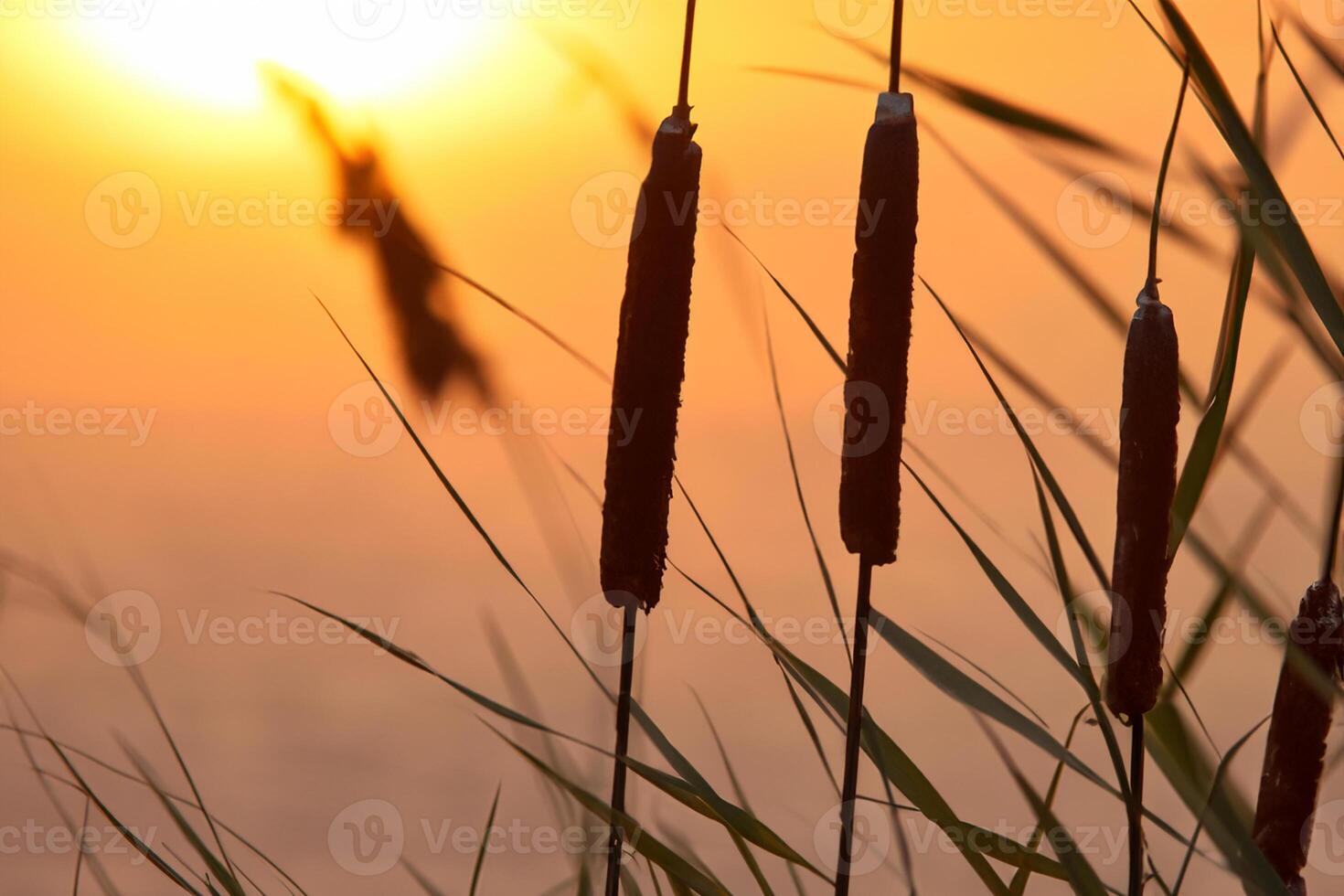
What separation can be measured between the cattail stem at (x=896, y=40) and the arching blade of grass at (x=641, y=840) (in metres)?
0.84

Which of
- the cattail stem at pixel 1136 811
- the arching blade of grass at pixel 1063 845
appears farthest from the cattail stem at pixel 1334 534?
the arching blade of grass at pixel 1063 845

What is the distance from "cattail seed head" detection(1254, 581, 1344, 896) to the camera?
1.61m

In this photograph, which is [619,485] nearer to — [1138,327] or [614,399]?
[614,399]

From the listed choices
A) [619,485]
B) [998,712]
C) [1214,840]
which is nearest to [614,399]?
[619,485]

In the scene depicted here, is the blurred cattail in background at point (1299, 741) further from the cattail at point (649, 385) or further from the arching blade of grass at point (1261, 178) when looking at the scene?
the cattail at point (649, 385)

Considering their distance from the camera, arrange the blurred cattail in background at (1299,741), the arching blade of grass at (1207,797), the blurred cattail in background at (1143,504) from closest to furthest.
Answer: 1. the arching blade of grass at (1207,797)
2. the blurred cattail in background at (1143,504)
3. the blurred cattail in background at (1299,741)

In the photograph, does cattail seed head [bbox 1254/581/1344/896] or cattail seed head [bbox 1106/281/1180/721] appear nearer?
cattail seed head [bbox 1106/281/1180/721]

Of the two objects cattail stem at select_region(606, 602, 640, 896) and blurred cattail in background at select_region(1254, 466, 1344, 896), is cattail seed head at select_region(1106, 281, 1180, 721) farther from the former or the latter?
cattail stem at select_region(606, 602, 640, 896)

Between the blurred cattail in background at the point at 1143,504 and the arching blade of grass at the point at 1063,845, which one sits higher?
the blurred cattail in background at the point at 1143,504

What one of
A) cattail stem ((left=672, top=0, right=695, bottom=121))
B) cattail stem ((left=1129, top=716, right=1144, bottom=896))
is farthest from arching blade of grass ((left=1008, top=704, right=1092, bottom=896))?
cattail stem ((left=672, top=0, right=695, bottom=121))

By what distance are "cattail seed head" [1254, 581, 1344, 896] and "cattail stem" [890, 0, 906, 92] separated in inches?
32.3

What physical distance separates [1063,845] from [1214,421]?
1.76ft

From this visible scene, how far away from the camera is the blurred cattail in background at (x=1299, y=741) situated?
1.58 metres

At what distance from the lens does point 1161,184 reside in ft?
4.60
